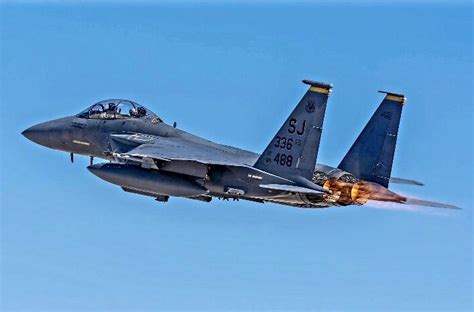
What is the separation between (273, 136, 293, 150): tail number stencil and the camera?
39250 millimetres

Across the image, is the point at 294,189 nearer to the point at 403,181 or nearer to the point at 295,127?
the point at 295,127

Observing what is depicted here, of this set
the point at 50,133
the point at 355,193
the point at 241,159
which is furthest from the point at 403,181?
the point at 50,133

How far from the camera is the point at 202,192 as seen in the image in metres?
40.2

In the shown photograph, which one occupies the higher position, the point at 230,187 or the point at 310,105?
the point at 310,105

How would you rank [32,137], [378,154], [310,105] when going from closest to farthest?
[310,105] → [378,154] → [32,137]

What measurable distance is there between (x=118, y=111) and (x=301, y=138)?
24.3 feet

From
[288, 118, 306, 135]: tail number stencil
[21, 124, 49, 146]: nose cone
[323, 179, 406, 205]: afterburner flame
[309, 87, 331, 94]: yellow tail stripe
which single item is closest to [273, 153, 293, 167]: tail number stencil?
[288, 118, 306, 135]: tail number stencil

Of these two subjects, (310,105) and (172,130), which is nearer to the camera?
(310,105)

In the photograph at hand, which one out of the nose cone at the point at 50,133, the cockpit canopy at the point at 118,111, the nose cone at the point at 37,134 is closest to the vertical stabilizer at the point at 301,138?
the cockpit canopy at the point at 118,111

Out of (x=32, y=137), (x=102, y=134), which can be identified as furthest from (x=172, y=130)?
(x=32, y=137)

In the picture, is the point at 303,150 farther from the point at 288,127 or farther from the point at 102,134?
the point at 102,134

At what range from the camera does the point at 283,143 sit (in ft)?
129

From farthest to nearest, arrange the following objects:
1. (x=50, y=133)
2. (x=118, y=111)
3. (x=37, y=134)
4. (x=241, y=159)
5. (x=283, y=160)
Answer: (x=37, y=134) → (x=50, y=133) → (x=118, y=111) → (x=241, y=159) → (x=283, y=160)

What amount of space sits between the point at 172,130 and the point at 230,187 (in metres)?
3.84
